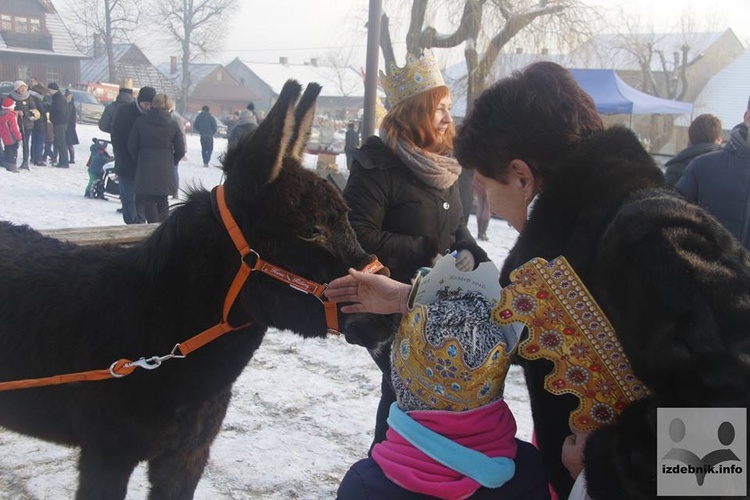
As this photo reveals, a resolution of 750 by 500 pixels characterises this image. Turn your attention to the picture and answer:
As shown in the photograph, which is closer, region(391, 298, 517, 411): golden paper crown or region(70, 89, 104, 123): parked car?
region(391, 298, 517, 411): golden paper crown

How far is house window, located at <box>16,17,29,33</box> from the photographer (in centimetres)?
4725

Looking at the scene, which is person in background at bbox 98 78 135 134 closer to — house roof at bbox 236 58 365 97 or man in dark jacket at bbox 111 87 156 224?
man in dark jacket at bbox 111 87 156 224

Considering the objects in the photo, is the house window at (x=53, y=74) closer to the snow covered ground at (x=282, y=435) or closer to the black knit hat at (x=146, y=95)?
the black knit hat at (x=146, y=95)

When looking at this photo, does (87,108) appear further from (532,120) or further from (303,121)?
(532,120)

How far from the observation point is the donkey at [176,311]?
2209mm

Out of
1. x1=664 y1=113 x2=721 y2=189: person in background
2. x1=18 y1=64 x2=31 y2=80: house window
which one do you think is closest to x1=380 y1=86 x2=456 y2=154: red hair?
x1=664 y1=113 x2=721 y2=189: person in background

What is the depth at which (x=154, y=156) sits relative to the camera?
8305 mm

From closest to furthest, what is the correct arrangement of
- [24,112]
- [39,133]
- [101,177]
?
[101,177]
[24,112]
[39,133]

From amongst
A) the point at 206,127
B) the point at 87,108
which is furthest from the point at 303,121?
the point at 87,108

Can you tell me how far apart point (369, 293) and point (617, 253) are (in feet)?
3.18

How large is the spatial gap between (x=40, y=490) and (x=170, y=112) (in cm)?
640

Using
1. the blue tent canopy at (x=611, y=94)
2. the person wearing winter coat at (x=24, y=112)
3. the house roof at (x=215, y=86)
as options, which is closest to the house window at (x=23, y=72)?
the house roof at (x=215, y=86)
